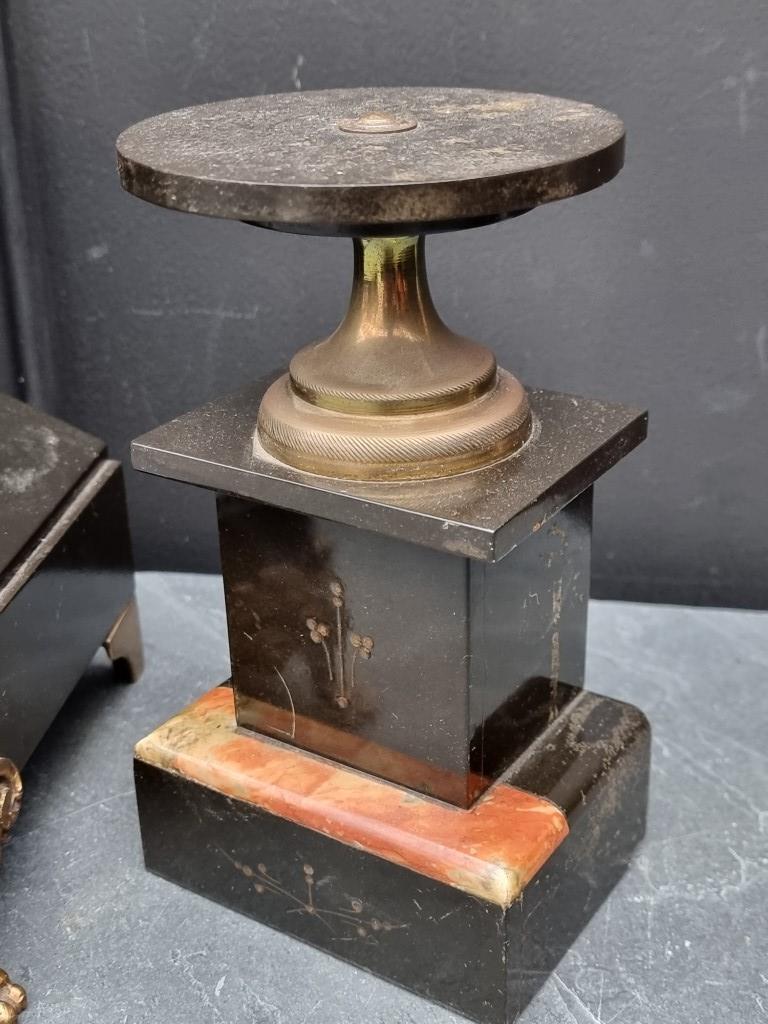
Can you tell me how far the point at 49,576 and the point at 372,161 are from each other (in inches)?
29.3

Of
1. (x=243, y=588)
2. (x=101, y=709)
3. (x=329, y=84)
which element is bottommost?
(x=101, y=709)

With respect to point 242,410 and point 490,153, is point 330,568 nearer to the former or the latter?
point 242,410

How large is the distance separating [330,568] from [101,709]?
695 millimetres

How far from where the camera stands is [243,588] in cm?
146

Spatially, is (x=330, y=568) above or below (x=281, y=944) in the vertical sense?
above

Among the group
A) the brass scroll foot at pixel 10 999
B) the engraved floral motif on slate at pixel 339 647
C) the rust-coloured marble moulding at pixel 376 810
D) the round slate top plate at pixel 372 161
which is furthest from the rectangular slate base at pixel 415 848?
the round slate top plate at pixel 372 161

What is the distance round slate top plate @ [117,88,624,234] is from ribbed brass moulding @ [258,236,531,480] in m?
0.12

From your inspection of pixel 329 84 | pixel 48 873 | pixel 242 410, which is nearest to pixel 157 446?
pixel 242 410

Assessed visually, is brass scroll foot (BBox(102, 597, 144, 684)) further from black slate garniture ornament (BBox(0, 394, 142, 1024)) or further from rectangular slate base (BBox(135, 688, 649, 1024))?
rectangular slate base (BBox(135, 688, 649, 1024))

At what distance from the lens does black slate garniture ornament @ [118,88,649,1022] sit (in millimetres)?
1235

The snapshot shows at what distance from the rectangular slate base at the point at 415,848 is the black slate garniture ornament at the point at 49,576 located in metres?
0.17

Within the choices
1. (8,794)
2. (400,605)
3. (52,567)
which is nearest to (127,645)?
(52,567)

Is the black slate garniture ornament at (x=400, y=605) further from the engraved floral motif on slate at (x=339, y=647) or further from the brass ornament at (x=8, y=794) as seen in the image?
the brass ornament at (x=8, y=794)

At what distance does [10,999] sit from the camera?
1.35 metres
